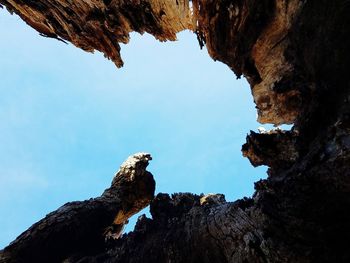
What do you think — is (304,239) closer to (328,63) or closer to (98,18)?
(328,63)

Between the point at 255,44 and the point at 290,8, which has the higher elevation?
the point at 255,44

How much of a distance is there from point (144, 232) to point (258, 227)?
6.44 ft

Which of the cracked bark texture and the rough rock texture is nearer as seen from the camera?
the cracked bark texture

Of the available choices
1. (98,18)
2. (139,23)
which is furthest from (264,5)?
(98,18)

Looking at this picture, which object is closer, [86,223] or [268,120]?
[86,223]

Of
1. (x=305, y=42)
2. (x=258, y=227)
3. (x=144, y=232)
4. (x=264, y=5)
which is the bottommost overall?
(x=258, y=227)

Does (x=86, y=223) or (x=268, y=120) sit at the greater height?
(x=268, y=120)

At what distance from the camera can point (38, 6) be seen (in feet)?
23.1

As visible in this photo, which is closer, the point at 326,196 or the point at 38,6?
the point at 326,196

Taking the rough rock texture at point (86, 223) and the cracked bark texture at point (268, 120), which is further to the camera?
the rough rock texture at point (86, 223)

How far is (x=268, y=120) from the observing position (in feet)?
20.4

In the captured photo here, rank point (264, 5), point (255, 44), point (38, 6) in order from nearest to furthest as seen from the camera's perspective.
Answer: point (264, 5)
point (255, 44)
point (38, 6)

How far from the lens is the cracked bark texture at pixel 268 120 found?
8.96ft

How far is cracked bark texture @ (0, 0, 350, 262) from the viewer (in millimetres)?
2731
